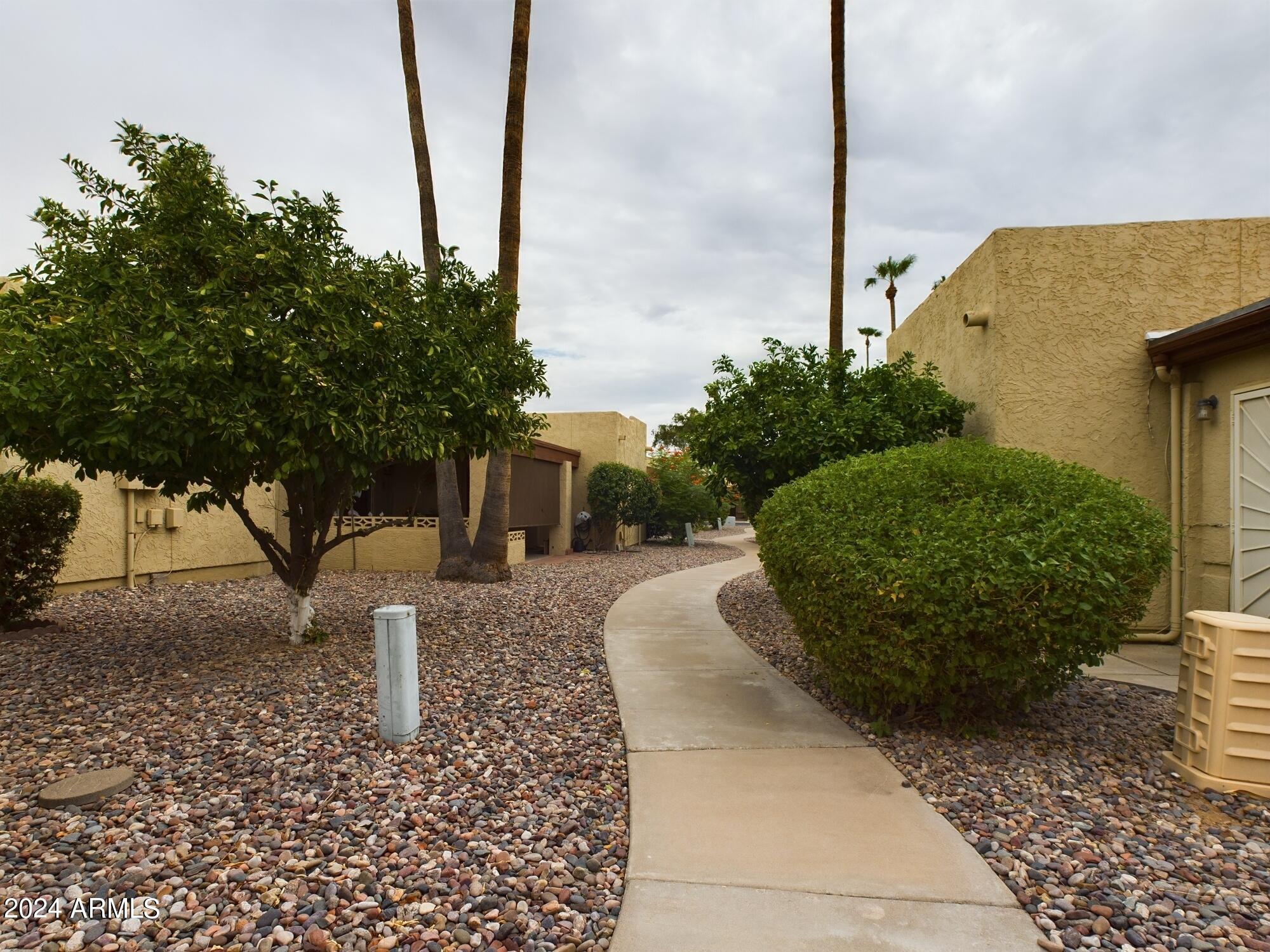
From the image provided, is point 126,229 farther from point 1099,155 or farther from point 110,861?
point 1099,155

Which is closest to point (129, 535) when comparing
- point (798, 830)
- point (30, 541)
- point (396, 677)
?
point (30, 541)

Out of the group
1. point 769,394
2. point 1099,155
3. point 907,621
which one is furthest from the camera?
point 1099,155

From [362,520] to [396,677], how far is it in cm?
996

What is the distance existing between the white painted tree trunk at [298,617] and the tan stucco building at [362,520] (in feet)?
4.87

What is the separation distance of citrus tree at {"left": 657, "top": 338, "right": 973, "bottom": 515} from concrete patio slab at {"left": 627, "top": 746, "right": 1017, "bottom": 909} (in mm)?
4572

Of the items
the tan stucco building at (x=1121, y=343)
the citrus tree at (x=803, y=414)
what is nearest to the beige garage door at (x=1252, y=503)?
the tan stucco building at (x=1121, y=343)

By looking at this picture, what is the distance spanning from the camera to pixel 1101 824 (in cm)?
324

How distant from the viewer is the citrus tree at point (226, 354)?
4504 mm

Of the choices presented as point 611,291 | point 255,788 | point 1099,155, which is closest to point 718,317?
point 611,291

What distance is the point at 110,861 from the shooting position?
9.39 feet

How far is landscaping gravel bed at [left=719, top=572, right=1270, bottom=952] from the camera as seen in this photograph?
2.53 meters

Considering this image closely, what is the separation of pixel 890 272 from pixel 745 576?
2577 cm

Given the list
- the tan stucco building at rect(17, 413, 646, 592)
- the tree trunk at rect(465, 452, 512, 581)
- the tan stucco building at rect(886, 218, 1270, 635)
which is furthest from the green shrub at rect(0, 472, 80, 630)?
the tan stucco building at rect(886, 218, 1270, 635)

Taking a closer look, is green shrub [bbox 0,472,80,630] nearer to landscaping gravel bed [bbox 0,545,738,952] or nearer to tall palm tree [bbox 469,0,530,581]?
landscaping gravel bed [bbox 0,545,738,952]
